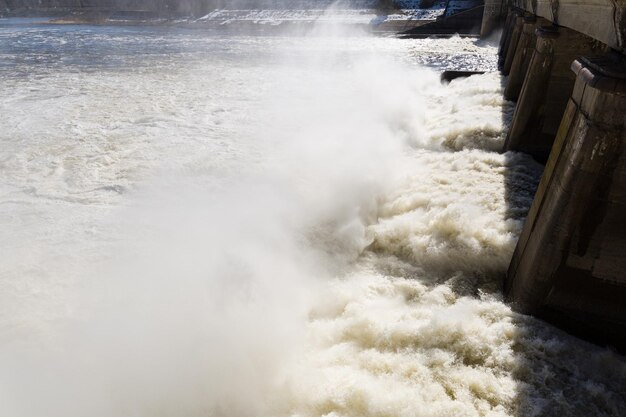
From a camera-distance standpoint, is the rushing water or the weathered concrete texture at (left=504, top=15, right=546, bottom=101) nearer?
the rushing water

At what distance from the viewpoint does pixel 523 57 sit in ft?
43.8

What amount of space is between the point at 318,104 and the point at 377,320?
11.3 meters

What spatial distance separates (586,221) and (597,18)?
10.5ft

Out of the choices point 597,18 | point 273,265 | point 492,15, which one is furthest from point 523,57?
point 492,15

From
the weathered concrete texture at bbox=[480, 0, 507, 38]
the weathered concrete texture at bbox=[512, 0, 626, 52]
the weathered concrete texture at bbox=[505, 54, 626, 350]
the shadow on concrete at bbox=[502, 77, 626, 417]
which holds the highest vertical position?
the weathered concrete texture at bbox=[480, 0, 507, 38]

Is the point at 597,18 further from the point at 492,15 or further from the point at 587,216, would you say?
the point at 492,15

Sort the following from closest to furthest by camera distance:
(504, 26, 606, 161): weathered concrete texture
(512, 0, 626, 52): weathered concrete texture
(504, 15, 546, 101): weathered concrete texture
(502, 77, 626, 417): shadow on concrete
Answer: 1. (502, 77, 626, 417): shadow on concrete
2. (512, 0, 626, 52): weathered concrete texture
3. (504, 26, 606, 161): weathered concrete texture
4. (504, 15, 546, 101): weathered concrete texture

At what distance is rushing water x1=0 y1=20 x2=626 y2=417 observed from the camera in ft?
15.9

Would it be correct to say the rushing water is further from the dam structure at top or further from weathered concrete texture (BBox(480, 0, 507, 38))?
weathered concrete texture (BBox(480, 0, 507, 38))

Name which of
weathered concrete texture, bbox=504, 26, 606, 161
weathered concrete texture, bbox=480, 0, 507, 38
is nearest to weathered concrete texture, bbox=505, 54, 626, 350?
weathered concrete texture, bbox=504, 26, 606, 161

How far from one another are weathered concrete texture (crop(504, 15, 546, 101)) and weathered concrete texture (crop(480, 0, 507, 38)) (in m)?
15.7

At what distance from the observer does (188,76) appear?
19.5 meters

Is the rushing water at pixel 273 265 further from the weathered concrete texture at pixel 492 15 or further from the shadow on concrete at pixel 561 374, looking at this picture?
the weathered concrete texture at pixel 492 15

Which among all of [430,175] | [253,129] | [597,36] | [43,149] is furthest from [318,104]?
[597,36]
